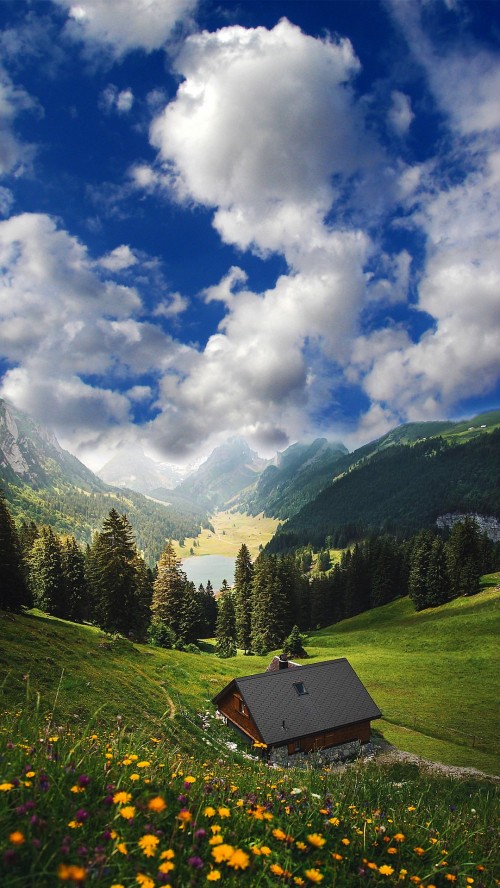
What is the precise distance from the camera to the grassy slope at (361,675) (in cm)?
2738

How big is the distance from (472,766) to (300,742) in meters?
11.9

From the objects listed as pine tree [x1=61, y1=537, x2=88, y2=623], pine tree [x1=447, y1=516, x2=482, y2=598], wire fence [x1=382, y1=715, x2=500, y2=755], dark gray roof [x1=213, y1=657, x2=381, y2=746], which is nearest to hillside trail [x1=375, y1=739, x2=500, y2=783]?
dark gray roof [x1=213, y1=657, x2=381, y2=746]

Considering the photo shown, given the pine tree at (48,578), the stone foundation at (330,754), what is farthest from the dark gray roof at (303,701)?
the pine tree at (48,578)

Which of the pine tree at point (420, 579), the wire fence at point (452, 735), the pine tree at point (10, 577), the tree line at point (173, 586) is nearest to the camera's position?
the wire fence at point (452, 735)

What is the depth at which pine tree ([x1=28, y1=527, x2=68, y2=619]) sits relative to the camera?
68.1 m

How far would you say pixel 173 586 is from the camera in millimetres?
76312

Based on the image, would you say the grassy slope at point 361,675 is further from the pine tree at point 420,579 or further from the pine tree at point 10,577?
the pine tree at point 420,579

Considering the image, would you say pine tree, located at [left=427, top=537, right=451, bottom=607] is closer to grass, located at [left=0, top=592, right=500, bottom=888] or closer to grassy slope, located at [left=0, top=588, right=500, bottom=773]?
grassy slope, located at [left=0, top=588, right=500, bottom=773]

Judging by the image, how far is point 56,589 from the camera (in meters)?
69.4

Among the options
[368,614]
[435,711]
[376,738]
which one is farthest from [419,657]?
[368,614]

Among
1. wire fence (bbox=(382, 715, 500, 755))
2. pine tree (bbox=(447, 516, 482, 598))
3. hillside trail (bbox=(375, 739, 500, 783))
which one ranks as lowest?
wire fence (bbox=(382, 715, 500, 755))

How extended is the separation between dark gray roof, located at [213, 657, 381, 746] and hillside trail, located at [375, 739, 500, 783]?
2479mm

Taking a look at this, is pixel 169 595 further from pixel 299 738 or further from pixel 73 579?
pixel 299 738

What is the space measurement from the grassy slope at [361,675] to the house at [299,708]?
11.3 ft
